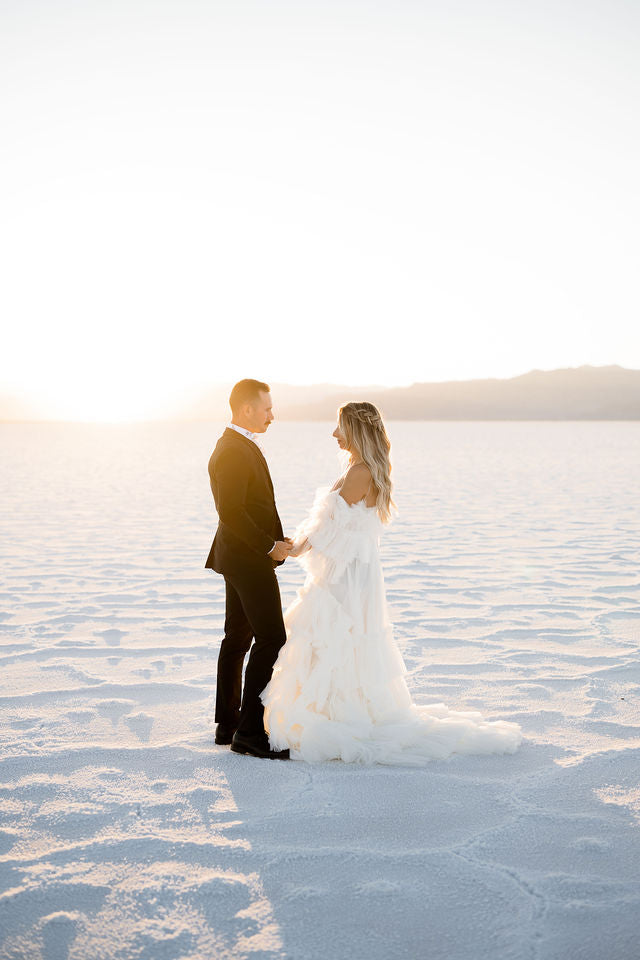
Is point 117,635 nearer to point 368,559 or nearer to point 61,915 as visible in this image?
point 368,559

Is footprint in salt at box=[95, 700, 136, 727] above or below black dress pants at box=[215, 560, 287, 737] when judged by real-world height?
below

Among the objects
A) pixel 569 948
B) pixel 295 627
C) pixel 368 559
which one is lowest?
pixel 569 948

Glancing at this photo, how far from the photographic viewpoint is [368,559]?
4.34 m

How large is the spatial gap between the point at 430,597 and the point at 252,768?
4.18 m

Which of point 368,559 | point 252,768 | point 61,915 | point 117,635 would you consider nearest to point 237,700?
point 252,768

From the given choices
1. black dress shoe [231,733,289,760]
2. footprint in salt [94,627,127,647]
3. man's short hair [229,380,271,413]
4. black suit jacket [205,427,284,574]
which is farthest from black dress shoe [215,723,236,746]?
footprint in salt [94,627,127,647]

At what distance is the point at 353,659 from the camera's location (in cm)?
421

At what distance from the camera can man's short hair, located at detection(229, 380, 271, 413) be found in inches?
168

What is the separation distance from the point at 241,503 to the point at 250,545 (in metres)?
0.22

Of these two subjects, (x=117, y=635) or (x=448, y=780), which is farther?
(x=117, y=635)

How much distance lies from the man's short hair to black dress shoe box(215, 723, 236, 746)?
5.70 ft

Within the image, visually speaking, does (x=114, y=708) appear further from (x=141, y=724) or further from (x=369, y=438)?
(x=369, y=438)

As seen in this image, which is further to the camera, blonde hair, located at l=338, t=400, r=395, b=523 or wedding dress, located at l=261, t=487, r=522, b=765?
blonde hair, located at l=338, t=400, r=395, b=523

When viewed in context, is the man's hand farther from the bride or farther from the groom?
the bride
